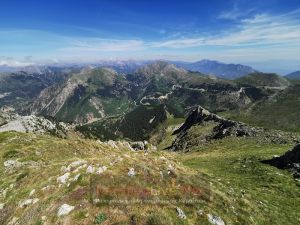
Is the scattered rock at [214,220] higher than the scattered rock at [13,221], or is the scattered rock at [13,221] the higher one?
the scattered rock at [214,220]

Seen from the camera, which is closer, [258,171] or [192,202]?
[192,202]

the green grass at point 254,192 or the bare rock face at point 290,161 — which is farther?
the bare rock face at point 290,161

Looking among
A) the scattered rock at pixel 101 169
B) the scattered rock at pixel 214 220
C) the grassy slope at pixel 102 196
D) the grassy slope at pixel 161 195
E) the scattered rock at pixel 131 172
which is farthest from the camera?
the scattered rock at pixel 101 169

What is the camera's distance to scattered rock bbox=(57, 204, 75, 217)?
81.9 ft

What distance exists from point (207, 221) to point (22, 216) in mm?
16443

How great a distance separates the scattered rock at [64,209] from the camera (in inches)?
983

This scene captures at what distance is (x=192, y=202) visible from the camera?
27.6 metres

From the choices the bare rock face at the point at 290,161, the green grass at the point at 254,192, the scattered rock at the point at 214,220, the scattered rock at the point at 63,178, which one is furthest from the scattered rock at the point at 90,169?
the bare rock face at the point at 290,161

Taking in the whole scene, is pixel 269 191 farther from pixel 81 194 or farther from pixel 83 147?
pixel 83 147

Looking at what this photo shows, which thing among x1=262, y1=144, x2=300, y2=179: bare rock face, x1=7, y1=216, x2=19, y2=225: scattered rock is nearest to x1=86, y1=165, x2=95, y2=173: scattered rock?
x1=7, y1=216, x2=19, y2=225: scattered rock

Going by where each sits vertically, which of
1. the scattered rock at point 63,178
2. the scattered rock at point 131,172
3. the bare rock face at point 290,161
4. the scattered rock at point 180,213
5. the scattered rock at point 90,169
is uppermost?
the scattered rock at point 180,213

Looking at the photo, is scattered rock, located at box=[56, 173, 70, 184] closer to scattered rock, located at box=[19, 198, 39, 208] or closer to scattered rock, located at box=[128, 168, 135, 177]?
scattered rock, located at box=[19, 198, 39, 208]

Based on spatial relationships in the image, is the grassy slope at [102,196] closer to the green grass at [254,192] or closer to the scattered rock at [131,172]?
the scattered rock at [131,172]

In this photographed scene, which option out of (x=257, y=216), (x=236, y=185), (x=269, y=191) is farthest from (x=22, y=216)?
(x=269, y=191)
